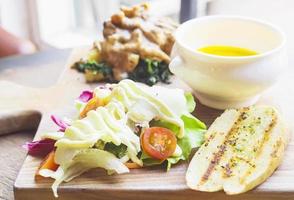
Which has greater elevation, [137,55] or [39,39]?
[137,55]

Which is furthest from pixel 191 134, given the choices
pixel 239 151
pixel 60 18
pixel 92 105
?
pixel 60 18

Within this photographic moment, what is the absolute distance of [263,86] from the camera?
1.38 meters

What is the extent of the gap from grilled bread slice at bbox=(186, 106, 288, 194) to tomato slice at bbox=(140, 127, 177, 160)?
58 millimetres

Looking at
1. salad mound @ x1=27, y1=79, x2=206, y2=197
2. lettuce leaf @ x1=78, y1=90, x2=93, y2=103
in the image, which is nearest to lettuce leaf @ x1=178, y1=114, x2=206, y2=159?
salad mound @ x1=27, y1=79, x2=206, y2=197

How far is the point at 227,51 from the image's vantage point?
1.53 metres

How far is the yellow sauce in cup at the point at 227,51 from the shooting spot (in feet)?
4.95

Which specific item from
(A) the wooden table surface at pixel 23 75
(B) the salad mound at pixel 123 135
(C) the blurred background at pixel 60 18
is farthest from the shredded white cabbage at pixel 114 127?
(C) the blurred background at pixel 60 18

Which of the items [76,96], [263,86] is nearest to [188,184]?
[263,86]

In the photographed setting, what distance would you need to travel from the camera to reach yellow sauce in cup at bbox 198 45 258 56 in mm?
1509

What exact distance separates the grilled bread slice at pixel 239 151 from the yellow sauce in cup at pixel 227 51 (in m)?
0.20

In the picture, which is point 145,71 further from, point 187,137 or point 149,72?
point 187,137

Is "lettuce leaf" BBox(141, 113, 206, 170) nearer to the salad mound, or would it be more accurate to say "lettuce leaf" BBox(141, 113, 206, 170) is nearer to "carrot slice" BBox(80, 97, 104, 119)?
the salad mound

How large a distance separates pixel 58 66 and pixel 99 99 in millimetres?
528

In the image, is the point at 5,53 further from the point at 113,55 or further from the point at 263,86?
the point at 263,86
